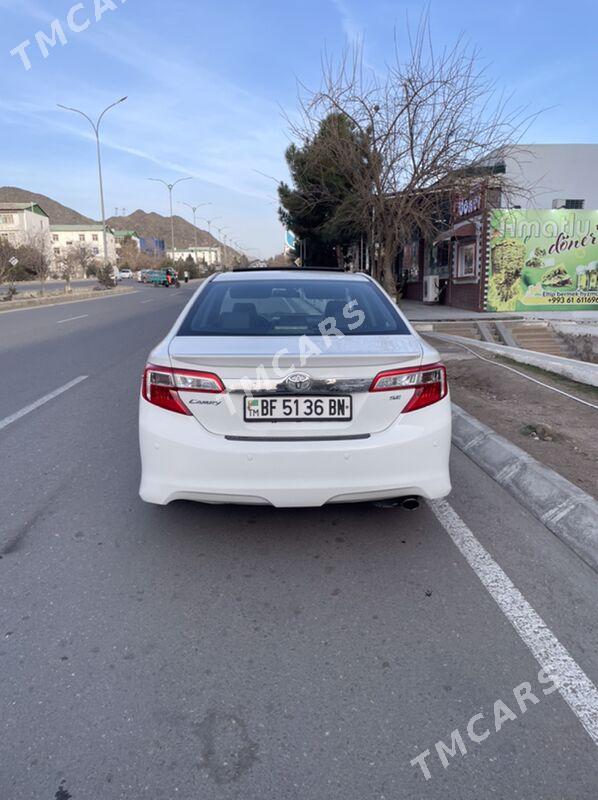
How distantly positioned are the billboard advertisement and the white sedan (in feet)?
57.7

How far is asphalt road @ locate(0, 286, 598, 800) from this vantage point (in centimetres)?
189

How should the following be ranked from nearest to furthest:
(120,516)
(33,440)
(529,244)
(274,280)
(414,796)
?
(414,796) → (120,516) → (274,280) → (33,440) → (529,244)

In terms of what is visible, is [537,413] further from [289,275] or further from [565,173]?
[565,173]

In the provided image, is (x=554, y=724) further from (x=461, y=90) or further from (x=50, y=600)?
(x=461, y=90)

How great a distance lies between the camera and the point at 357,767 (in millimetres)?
1898

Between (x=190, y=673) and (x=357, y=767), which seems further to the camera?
(x=190, y=673)

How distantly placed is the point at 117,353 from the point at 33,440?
5780 mm

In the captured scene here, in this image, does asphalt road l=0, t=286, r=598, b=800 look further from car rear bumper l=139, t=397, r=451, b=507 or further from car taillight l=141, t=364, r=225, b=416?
car taillight l=141, t=364, r=225, b=416

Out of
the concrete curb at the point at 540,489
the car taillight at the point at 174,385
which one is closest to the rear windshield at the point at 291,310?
the car taillight at the point at 174,385

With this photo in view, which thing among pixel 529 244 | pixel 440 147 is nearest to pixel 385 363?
pixel 440 147

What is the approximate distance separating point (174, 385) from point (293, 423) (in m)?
0.65

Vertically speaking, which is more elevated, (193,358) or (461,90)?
(461,90)

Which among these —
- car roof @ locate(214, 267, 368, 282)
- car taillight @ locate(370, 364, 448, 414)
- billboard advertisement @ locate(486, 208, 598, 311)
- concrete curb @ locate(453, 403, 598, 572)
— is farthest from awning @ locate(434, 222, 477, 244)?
car taillight @ locate(370, 364, 448, 414)

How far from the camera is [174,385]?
301 centimetres
